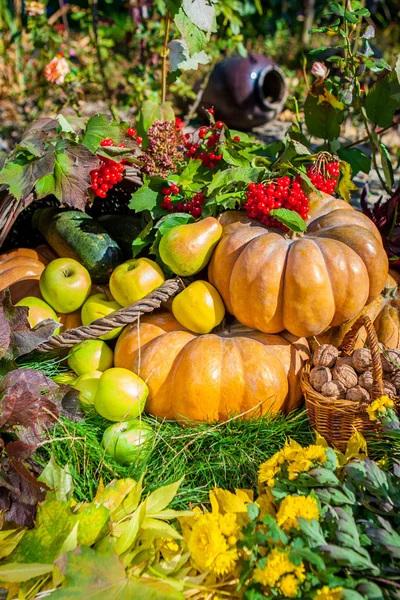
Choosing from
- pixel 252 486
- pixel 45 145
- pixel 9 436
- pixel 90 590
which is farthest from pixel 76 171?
pixel 90 590

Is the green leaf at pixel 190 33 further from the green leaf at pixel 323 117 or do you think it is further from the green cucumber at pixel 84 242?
the green cucumber at pixel 84 242

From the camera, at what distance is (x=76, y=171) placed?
2.10m

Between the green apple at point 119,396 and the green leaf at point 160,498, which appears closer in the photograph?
the green leaf at point 160,498

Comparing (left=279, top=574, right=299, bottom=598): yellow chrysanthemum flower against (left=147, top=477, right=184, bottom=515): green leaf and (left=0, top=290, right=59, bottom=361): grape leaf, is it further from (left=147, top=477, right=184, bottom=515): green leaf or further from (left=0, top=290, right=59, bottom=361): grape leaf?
(left=0, top=290, right=59, bottom=361): grape leaf

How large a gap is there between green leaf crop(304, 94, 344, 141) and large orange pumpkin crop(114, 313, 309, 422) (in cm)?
109

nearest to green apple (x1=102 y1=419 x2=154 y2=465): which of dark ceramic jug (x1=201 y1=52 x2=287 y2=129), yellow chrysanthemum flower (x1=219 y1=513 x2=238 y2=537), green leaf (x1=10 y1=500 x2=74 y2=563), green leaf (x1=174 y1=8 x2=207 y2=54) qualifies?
green leaf (x1=10 y1=500 x2=74 y2=563)

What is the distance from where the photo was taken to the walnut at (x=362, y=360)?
1843 millimetres

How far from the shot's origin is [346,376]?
72.2 inches

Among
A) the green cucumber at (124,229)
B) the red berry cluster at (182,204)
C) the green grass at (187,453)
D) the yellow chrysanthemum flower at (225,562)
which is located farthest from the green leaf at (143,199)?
the yellow chrysanthemum flower at (225,562)

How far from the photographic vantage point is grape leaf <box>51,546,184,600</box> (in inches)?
50.9

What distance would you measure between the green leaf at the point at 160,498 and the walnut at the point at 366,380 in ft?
2.16

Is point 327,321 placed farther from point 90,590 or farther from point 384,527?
point 90,590

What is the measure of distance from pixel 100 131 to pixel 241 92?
9.89 feet

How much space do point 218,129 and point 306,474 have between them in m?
1.54
